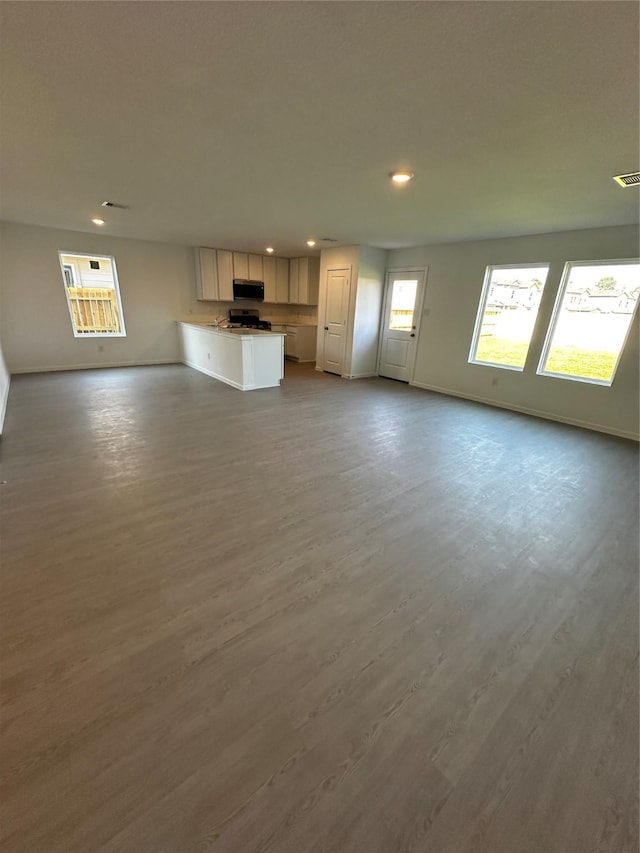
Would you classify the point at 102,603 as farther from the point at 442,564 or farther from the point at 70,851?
the point at 442,564

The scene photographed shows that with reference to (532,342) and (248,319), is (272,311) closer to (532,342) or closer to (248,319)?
(248,319)

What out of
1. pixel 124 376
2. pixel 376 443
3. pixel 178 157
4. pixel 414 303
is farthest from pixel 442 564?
pixel 124 376

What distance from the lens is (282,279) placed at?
8.49m

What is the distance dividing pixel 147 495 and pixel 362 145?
2993 mm

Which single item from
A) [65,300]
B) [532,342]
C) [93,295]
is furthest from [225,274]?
[532,342]

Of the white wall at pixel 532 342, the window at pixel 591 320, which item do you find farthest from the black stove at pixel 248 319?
the window at pixel 591 320

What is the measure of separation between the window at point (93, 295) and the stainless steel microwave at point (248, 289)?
2.34m

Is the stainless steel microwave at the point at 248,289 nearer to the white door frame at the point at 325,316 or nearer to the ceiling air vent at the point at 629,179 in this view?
the white door frame at the point at 325,316

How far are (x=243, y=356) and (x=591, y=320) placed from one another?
195 inches

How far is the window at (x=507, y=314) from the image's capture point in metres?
5.04

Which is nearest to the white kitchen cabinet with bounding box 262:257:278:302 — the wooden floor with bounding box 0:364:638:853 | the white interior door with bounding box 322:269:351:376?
the white interior door with bounding box 322:269:351:376

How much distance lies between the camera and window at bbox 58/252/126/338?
255 inches

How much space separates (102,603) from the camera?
1.75 metres

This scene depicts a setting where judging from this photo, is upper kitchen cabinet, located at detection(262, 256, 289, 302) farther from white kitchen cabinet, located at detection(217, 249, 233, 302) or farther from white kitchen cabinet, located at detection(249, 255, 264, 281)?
white kitchen cabinet, located at detection(217, 249, 233, 302)
